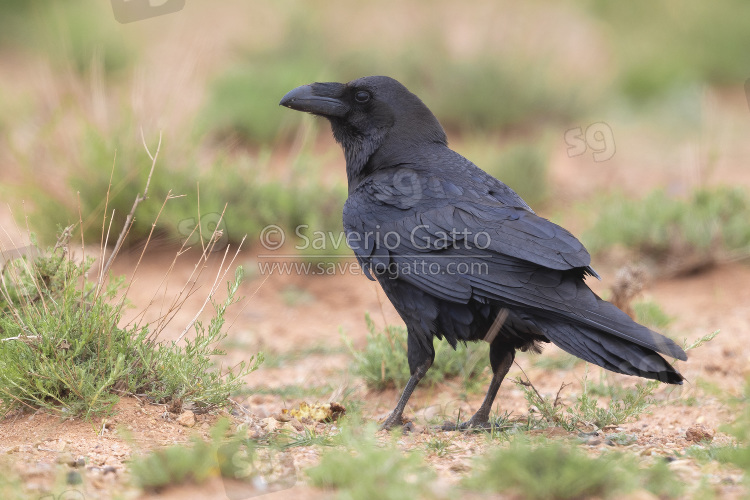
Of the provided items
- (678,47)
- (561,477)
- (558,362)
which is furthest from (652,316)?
(678,47)

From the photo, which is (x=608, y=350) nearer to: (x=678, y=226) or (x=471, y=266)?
(x=471, y=266)

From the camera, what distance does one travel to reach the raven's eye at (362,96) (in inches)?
188

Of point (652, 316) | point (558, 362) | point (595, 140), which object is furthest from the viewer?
point (595, 140)

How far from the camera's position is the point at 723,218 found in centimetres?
721

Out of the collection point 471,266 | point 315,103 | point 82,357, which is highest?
point 315,103

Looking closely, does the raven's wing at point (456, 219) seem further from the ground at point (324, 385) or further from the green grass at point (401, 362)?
the green grass at point (401, 362)

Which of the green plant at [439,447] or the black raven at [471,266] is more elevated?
the black raven at [471,266]

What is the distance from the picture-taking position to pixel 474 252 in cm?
391

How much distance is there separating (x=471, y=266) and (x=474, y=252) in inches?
2.9

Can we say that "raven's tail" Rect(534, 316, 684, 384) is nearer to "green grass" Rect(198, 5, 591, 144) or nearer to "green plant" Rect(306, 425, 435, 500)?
"green plant" Rect(306, 425, 435, 500)

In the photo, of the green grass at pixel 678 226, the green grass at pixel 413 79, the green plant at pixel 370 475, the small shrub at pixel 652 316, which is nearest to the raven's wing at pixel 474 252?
the green plant at pixel 370 475

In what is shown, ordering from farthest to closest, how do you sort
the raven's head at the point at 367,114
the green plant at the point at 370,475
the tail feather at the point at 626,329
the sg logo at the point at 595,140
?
the sg logo at the point at 595,140 → the raven's head at the point at 367,114 → the tail feather at the point at 626,329 → the green plant at the point at 370,475

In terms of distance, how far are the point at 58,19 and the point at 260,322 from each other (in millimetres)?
8735

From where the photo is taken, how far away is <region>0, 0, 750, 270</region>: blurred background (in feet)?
23.0
